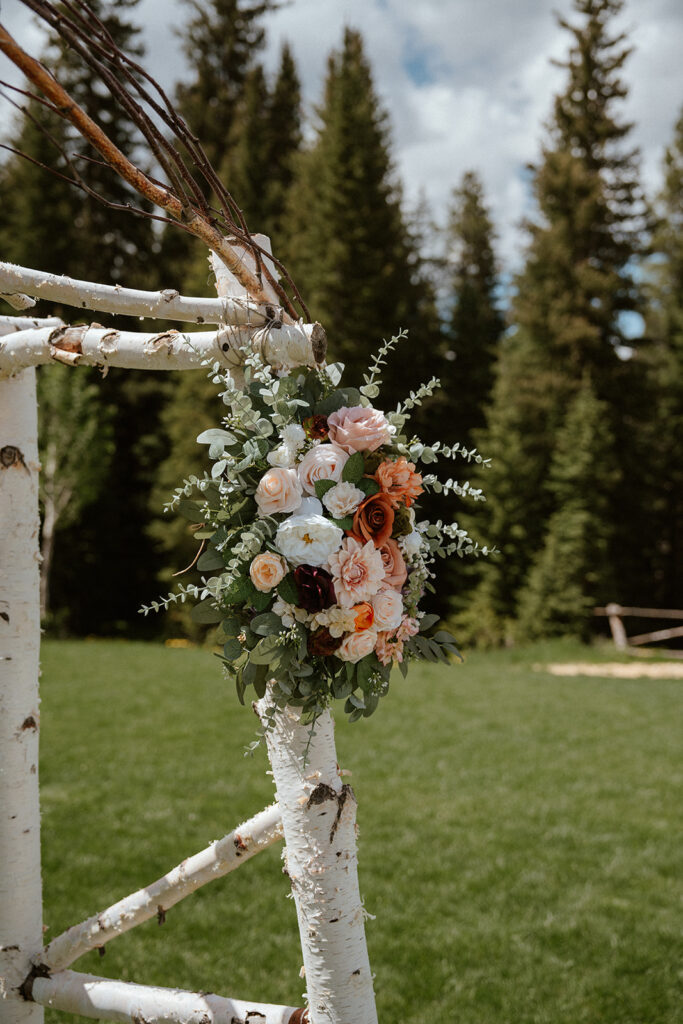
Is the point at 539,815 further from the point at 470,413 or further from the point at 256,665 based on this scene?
the point at 470,413

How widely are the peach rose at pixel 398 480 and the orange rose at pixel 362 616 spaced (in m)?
0.21

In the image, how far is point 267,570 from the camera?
1.38 metres

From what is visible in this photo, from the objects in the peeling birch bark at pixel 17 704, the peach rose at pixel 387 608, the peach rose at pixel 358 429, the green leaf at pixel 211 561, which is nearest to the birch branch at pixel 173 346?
the peach rose at pixel 358 429

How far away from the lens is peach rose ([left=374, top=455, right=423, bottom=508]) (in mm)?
1482

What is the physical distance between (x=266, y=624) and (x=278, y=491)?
240 mm

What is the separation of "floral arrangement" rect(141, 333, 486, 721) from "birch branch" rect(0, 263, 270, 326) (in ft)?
0.38

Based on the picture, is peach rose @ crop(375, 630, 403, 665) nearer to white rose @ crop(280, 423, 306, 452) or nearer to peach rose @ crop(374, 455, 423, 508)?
peach rose @ crop(374, 455, 423, 508)

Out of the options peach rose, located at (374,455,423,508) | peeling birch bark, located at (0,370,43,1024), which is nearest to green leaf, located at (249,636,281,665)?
peach rose, located at (374,455,423,508)

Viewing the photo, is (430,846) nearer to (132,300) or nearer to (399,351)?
(132,300)

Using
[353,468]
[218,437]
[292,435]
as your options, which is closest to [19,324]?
[218,437]

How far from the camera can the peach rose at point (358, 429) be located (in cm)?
145

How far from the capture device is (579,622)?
49.3 ft

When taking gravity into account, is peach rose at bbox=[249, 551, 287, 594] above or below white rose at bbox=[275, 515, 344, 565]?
below

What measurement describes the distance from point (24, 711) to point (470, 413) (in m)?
17.9
